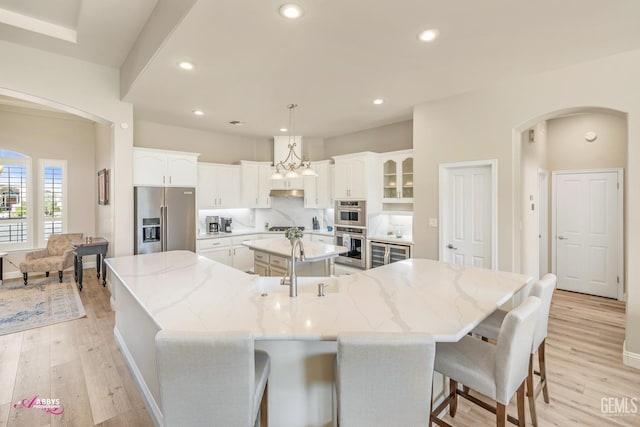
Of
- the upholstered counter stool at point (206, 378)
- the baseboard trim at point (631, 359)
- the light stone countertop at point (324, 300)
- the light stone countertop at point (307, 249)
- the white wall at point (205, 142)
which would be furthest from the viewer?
the white wall at point (205, 142)

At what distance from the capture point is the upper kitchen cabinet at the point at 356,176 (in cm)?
529

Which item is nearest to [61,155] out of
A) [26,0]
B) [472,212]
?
[26,0]

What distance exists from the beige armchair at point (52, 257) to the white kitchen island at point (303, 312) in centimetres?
405

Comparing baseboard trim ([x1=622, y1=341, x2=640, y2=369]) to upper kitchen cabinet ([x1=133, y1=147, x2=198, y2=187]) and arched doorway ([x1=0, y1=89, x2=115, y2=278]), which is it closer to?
upper kitchen cabinet ([x1=133, y1=147, x2=198, y2=187])

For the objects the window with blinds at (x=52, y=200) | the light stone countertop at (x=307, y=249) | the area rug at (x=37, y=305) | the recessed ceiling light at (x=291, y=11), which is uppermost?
the recessed ceiling light at (x=291, y=11)

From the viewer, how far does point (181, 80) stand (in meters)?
3.47

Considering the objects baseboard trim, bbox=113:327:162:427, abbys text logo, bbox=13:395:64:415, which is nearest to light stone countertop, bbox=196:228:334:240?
baseboard trim, bbox=113:327:162:427

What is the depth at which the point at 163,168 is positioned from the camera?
16.2 ft

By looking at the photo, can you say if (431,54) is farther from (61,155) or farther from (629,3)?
(61,155)

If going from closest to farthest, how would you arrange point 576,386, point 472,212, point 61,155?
point 576,386 → point 472,212 → point 61,155

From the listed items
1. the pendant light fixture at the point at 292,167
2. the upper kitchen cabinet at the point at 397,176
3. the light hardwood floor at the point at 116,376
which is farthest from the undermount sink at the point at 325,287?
the upper kitchen cabinet at the point at 397,176

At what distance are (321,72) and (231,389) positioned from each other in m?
3.04

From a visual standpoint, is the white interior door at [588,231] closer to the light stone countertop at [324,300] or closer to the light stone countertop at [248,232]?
the light stone countertop at [324,300]

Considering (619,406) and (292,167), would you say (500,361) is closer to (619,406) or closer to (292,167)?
(619,406)
